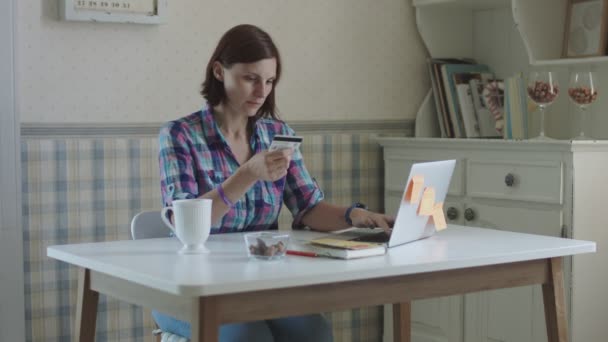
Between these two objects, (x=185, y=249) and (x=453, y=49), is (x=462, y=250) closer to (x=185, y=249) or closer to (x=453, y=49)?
(x=185, y=249)

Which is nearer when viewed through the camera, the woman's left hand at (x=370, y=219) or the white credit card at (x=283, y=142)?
the white credit card at (x=283, y=142)

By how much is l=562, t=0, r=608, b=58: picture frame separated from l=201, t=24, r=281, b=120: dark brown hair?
1.22m

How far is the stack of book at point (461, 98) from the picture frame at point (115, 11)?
1.15 metres

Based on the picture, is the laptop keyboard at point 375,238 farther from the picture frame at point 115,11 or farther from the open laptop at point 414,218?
the picture frame at point 115,11

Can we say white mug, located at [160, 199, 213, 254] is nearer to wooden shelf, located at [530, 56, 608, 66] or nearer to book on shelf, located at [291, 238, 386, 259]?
book on shelf, located at [291, 238, 386, 259]

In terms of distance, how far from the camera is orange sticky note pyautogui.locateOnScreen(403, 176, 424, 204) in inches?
78.0

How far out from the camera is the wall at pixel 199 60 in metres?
2.94

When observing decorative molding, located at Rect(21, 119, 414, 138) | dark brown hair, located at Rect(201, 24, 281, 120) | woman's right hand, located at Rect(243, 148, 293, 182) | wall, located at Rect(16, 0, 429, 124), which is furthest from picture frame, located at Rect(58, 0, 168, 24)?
woman's right hand, located at Rect(243, 148, 293, 182)

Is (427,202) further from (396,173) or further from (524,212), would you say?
(396,173)

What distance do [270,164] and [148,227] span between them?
0.40 metres

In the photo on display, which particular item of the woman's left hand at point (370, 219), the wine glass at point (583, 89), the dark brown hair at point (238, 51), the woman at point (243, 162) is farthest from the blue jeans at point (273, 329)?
the wine glass at point (583, 89)

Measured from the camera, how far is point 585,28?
10.4ft

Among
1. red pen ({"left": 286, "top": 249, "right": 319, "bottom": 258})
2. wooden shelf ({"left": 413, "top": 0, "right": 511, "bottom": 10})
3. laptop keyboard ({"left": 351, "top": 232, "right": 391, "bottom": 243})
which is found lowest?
red pen ({"left": 286, "top": 249, "right": 319, "bottom": 258})

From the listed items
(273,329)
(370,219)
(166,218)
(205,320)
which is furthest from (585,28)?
(205,320)
